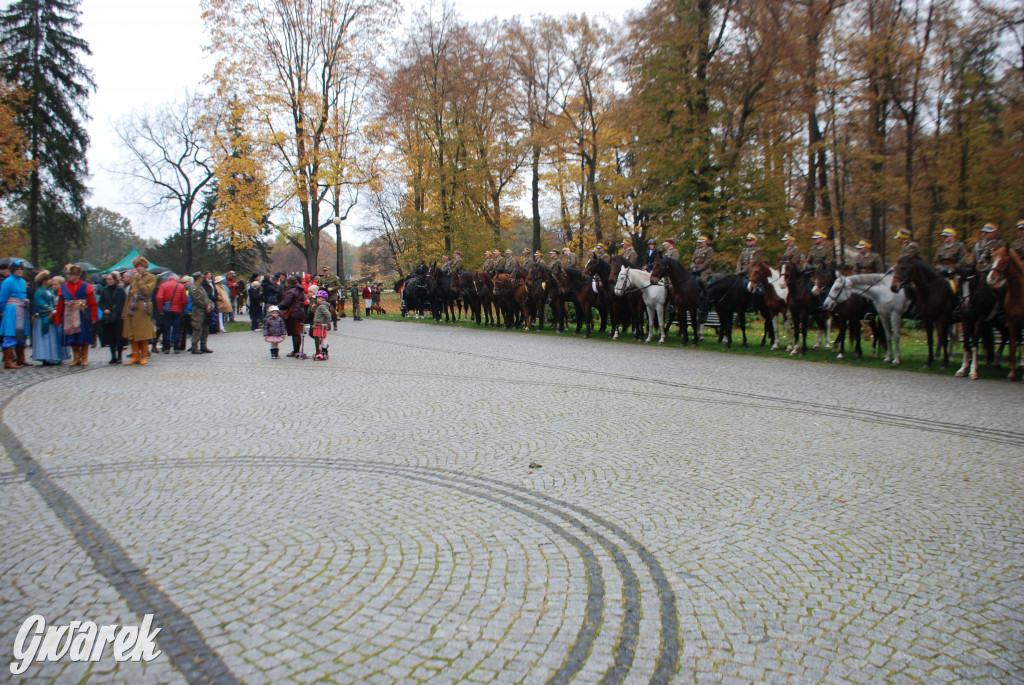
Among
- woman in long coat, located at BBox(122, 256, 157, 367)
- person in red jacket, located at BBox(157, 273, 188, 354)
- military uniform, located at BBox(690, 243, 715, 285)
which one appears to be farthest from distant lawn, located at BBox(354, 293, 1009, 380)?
woman in long coat, located at BBox(122, 256, 157, 367)

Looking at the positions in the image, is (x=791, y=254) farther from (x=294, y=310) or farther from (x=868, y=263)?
(x=294, y=310)

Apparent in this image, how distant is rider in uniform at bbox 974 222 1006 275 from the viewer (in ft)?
38.9

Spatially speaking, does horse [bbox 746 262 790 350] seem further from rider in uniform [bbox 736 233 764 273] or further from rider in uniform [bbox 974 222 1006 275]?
rider in uniform [bbox 974 222 1006 275]

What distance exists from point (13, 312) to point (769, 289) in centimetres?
1625

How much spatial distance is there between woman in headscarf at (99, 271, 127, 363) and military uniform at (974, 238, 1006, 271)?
56.7 feet

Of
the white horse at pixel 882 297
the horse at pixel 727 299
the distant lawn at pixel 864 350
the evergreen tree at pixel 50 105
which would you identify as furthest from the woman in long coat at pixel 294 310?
the evergreen tree at pixel 50 105

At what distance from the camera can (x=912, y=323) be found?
2317cm

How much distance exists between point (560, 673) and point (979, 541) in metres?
3.19

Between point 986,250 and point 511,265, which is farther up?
point 511,265

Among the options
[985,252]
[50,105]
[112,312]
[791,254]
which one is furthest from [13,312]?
[50,105]

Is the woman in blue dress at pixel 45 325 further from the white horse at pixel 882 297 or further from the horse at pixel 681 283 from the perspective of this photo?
the white horse at pixel 882 297

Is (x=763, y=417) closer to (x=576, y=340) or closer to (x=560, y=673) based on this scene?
(x=560, y=673)

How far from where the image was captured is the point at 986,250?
499 inches

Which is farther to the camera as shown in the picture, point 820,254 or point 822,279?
point 820,254
